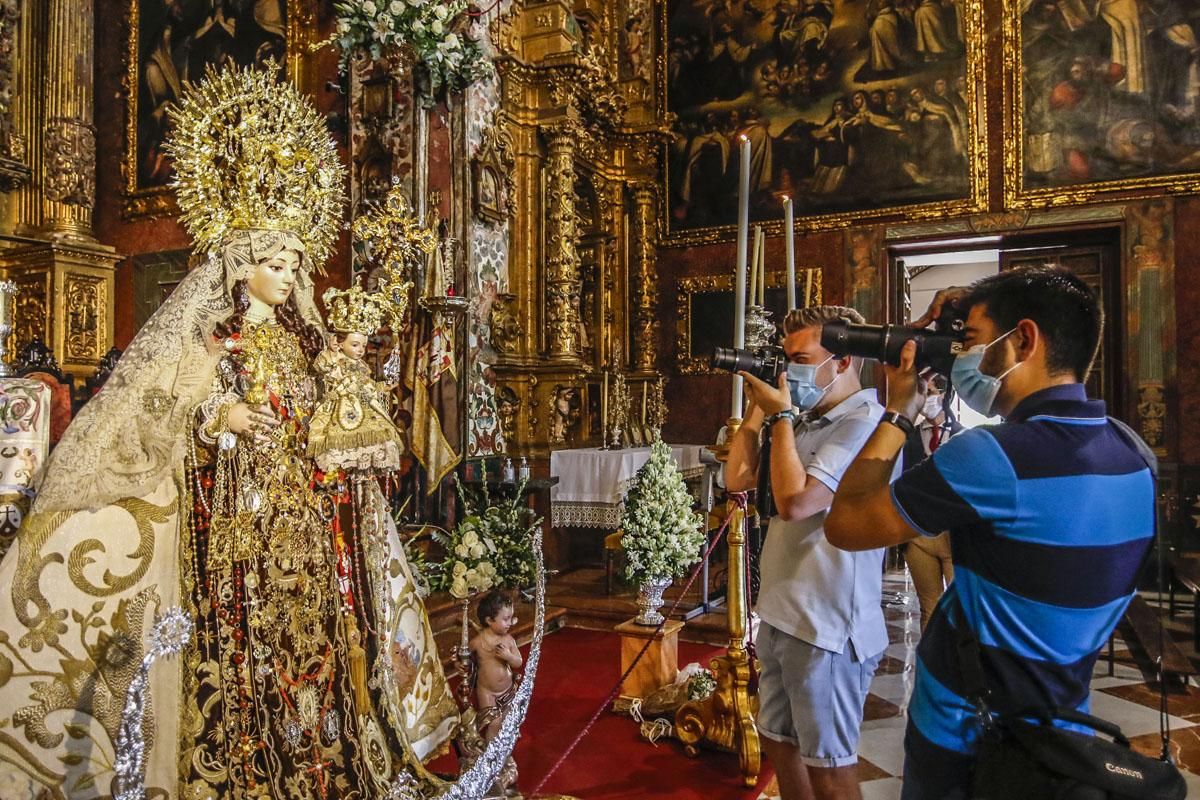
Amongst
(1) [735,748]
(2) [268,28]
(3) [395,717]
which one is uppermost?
(2) [268,28]

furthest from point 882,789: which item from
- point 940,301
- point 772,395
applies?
point 940,301

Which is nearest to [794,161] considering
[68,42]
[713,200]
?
[713,200]

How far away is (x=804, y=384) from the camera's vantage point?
2705mm

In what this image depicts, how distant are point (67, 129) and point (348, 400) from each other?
22.3 ft

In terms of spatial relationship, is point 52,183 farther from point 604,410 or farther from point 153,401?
point 153,401

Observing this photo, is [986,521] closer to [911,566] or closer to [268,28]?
[911,566]

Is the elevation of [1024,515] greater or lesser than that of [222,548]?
greater

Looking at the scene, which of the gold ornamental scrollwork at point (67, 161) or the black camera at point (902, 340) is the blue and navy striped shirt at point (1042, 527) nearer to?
the black camera at point (902, 340)

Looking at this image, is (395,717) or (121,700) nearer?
(121,700)

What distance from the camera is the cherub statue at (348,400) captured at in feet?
10.8

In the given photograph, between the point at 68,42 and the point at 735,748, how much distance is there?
28.2ft

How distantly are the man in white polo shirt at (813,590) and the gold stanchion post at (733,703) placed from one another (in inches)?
36.5

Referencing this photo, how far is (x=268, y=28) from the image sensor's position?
8.56 metres

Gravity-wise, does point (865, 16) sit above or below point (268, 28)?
above
